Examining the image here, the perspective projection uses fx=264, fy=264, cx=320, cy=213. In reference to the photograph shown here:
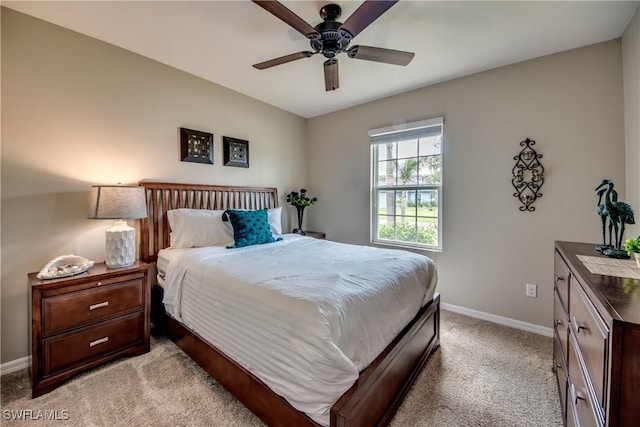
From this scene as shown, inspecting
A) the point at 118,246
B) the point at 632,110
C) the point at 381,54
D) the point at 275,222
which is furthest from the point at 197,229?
the point at 632,110

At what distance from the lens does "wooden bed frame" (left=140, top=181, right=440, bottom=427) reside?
1.23 meters

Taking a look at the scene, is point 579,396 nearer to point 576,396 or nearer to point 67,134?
point 576,396

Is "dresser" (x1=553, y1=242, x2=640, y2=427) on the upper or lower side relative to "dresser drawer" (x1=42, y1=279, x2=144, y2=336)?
upper

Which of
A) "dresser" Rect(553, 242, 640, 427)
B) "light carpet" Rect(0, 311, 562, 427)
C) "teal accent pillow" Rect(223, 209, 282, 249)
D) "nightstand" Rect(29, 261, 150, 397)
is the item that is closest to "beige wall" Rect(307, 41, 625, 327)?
"light carpet" Rect(0, 311, 562, 427)

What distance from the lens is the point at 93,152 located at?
2316 millimetres

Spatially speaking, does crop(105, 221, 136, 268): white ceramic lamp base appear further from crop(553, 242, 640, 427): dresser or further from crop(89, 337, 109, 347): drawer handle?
crop(553, 242, 640, 427): dresser

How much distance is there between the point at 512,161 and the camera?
267cm

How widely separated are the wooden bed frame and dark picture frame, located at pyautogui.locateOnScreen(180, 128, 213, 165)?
35 centimetres

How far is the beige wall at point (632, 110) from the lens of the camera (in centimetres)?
190

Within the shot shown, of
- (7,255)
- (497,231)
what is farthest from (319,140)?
(7,255)

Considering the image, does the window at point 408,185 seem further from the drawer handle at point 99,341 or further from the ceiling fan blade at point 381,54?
the drawer handle at point 99,341

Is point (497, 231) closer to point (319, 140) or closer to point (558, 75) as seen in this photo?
point (558, 75)

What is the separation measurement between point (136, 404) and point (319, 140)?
375cm

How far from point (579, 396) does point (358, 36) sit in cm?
→ 264
